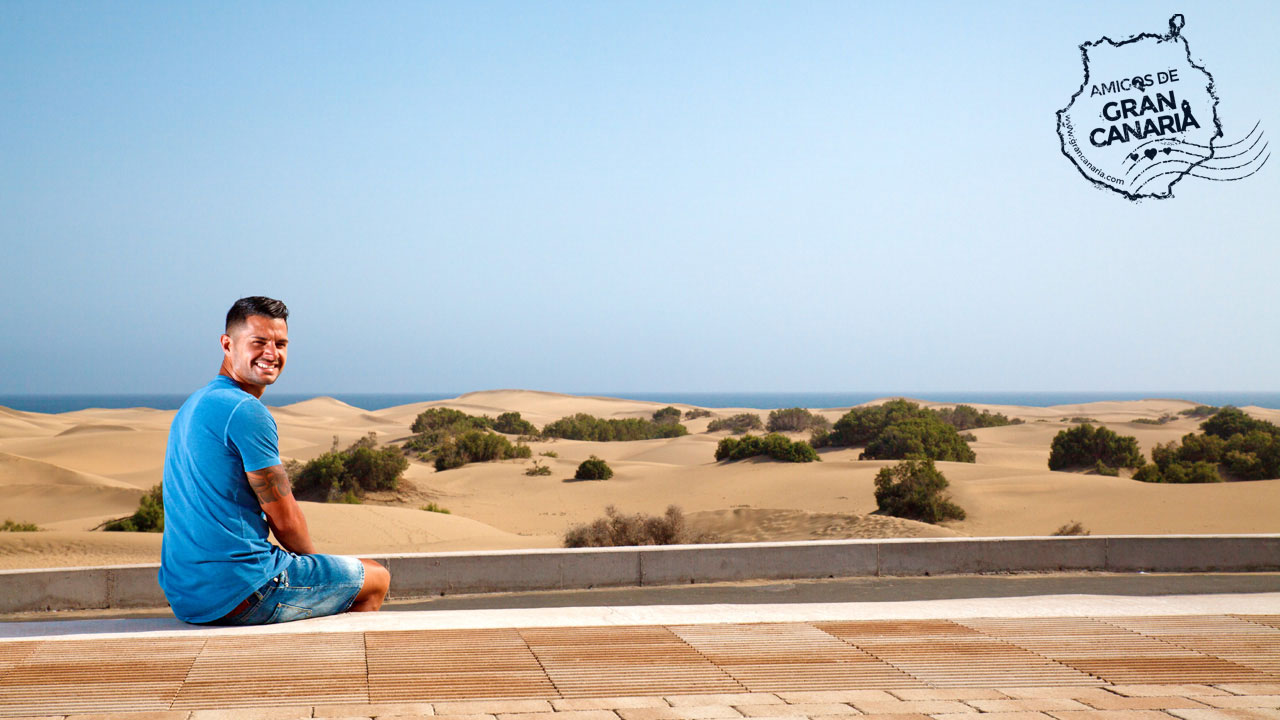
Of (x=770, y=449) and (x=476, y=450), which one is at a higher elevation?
(x=770, y=449)

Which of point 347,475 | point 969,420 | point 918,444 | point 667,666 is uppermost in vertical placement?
point 667,666

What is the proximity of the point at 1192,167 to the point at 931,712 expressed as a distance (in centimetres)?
1196

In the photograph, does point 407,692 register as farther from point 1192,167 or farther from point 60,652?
point 1192,167

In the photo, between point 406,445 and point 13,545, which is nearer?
point 13,545

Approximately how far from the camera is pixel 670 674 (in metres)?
4.20

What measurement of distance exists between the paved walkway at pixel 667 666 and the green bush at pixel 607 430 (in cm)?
3957

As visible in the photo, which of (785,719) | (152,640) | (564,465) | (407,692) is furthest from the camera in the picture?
A: (564,465)

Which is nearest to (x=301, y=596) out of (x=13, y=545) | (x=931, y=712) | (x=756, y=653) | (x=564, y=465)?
(x=756, y=653)

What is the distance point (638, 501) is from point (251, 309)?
19.1 m

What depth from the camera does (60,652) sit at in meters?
4.34

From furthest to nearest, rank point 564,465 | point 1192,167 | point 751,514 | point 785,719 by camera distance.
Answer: point 564,465
point 751,514
point 1192,167
point 785,719

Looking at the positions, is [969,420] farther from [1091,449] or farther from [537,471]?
[537,471]

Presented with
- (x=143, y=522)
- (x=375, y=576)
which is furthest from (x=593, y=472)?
(x=375, y=576)

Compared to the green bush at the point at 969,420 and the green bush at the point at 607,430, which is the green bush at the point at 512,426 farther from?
the green bush at the point at 969,420
